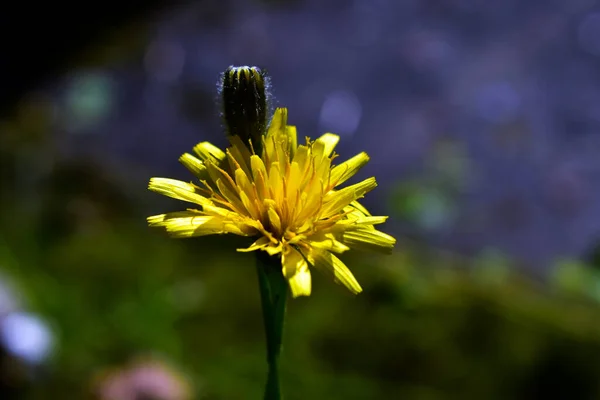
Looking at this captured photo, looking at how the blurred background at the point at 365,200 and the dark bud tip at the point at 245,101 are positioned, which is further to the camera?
the blurred background at the point at 365,200

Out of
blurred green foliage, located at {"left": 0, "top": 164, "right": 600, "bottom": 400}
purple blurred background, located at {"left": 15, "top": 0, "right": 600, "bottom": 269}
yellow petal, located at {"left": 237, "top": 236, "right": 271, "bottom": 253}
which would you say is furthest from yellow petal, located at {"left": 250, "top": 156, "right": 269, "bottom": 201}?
purple blurred background, located at {"left": 15, "top": 0, "right": 600, "bottom": 269}

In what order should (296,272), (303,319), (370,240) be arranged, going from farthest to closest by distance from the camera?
(303,319)
(370,240)
(296,272)

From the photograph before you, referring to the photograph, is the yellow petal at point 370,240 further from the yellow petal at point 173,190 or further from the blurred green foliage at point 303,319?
the blurred green foliage at point 303,319

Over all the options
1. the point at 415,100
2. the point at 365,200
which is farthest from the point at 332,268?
the point at 415,100

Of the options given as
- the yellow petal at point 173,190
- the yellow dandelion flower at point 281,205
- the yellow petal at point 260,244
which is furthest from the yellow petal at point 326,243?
the yellow petal at point 173,190

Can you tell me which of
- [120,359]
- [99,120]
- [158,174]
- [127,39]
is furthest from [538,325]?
[127,39]

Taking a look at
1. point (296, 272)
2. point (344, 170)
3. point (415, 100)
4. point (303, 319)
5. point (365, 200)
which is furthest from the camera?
point (415, 100)

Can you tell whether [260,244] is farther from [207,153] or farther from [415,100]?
[415,100]

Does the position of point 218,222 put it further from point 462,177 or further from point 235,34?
point 235,34
